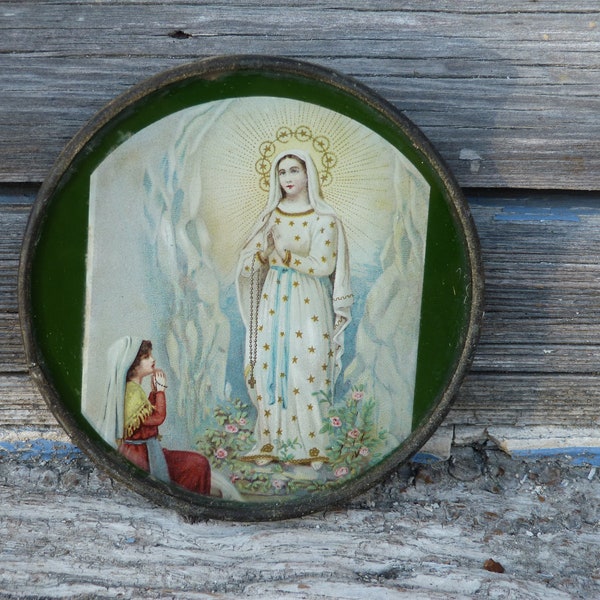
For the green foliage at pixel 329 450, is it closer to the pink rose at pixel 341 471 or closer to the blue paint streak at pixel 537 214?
the pink rose at pixel 341 471

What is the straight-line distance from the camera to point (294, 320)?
36.7 inches

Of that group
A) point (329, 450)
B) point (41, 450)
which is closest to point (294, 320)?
point (329, 450)

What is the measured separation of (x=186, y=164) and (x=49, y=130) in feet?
0.73

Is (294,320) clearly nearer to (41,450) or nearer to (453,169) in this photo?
(453,169)

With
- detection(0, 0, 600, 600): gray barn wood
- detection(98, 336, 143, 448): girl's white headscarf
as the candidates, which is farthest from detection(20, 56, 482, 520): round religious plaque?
detection(0, 0, 600, 600): gray barn wood

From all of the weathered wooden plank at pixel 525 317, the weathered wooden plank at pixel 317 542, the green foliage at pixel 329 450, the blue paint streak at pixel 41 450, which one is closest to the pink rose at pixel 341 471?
the green foliage at pixel 329 450

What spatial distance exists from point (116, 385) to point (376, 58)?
1.75ft

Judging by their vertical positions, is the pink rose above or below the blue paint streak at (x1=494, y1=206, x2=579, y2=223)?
below

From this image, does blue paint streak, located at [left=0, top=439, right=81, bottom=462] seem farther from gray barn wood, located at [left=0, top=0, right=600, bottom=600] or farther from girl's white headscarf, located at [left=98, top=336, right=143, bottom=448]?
girl's white headscarf, located at [left=98, top=336, right=143, bottom=448]

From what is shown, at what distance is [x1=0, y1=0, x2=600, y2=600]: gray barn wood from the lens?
0.98 meters

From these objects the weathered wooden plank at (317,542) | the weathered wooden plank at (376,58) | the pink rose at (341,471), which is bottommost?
the weathered wooden plank at (317,542)

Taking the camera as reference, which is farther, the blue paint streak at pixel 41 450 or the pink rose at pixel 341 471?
the blue paint streak at pixel 41 450

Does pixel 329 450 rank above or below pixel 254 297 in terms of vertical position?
below

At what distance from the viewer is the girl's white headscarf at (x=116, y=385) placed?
919 millimetres
